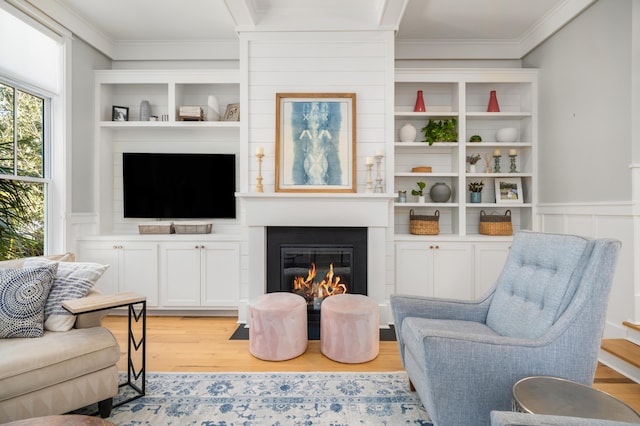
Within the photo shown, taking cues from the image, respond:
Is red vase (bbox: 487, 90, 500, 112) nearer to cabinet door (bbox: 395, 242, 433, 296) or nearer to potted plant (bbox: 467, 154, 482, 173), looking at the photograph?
potted plant (bbox: 467, 154, 482, 173)

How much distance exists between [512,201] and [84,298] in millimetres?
3845

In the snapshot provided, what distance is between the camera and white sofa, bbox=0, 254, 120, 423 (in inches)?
60.1

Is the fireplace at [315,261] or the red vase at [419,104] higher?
the red vase at [419,104]

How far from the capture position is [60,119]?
3.20m

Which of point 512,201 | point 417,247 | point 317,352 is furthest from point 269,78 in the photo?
point 512,201

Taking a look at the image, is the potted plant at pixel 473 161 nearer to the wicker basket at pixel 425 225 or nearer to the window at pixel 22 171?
the wicker basket at pixel 425 225

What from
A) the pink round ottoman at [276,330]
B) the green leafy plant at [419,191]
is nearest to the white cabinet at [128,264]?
the pink round ottoman at [276,330]

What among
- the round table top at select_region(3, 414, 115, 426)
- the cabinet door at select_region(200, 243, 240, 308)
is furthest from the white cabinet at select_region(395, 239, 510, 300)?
the round table top at select_region(3, 414, 115, 426)

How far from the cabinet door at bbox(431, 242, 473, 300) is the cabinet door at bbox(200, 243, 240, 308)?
203 cm

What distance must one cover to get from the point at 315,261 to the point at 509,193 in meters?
2.24

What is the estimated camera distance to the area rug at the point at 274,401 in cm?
183

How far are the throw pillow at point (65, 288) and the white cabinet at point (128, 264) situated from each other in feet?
4.39

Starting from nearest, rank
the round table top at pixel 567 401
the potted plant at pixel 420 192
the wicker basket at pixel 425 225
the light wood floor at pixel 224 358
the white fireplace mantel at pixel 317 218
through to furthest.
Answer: the round table top at pixel 567 401 → the light wood floor at pixel 224 358 → the white fireplace mantel at pixel 317 218 → the wicker basket at pixel 425 225 → the potted plant at pixel 420 192

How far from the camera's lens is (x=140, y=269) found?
3410 mm
